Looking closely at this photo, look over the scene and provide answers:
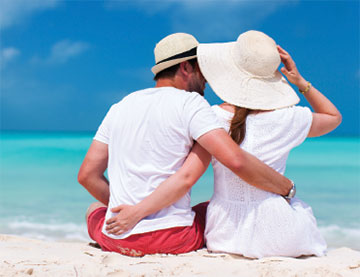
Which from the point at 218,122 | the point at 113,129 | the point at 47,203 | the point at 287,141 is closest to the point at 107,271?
the point at 113,129

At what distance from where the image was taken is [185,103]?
2299mm

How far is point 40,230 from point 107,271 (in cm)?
310

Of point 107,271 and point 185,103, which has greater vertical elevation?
point 185,103

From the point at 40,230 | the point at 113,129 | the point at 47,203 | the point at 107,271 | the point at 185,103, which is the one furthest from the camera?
the point at 47,203

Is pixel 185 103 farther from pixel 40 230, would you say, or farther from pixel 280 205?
pixel 40 230

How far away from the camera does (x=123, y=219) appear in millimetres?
2342

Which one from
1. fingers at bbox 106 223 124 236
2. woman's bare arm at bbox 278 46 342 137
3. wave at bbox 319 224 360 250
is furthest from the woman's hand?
wave at bbox 319 224 360 250

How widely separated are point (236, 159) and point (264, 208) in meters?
0.36

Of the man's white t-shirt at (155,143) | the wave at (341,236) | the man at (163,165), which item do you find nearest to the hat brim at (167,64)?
the man at (163,165)

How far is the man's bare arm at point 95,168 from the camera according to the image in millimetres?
2656

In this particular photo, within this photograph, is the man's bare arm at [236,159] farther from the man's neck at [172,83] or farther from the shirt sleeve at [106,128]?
the shirt sleeve at [106,128]

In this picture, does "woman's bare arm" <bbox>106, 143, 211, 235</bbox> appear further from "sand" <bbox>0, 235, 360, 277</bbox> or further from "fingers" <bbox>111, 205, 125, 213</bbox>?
"sand" <bbox>0, 235, 360, 277</bbox>

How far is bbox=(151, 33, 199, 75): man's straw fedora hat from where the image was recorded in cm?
254

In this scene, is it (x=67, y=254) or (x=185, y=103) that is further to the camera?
(x=67, y=254)
